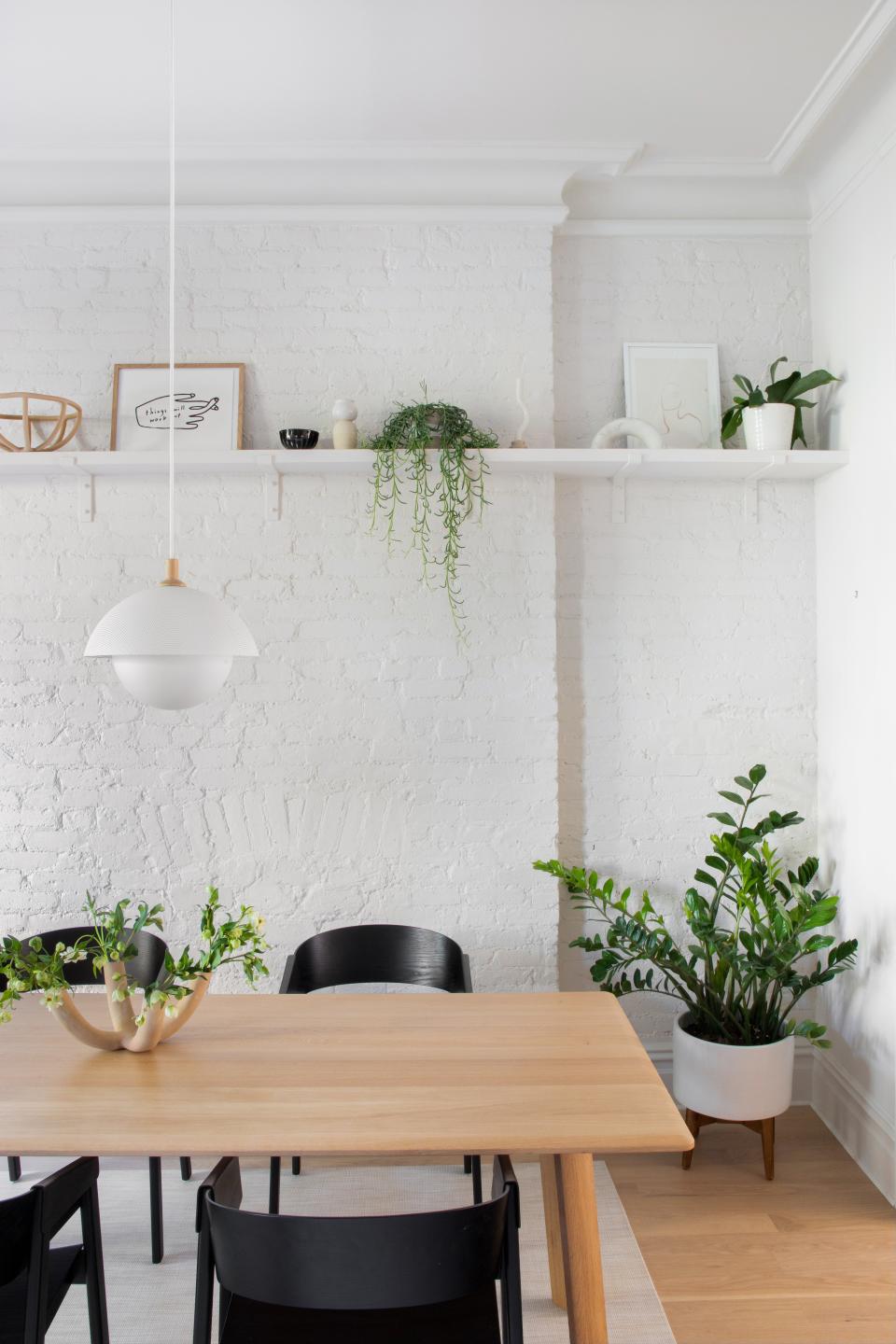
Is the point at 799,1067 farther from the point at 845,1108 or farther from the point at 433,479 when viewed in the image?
the point at 433,479

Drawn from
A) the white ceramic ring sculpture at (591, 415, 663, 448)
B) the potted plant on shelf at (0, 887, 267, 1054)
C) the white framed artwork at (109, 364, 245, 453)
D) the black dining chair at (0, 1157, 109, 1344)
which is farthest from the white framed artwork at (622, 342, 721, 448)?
the black dining chair at (0, 1157, 109, 1344)

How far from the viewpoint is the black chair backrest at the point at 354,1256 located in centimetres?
137

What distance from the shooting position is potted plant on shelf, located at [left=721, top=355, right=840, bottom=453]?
3104 millimetres

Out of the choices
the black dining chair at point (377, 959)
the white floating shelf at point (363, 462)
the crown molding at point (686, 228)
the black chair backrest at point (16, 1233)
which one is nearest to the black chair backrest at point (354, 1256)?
the black chair backrest at point (16, 1233)

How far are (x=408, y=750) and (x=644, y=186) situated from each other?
2.04 m

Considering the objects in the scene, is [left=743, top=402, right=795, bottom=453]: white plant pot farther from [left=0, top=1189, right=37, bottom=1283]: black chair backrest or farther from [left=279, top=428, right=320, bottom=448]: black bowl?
[left=0, top=1189, right=37, bottom=1283]: black chair backrest

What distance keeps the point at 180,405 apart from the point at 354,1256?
2649 millimetres

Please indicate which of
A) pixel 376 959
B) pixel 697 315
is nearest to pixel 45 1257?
pixel 376 959

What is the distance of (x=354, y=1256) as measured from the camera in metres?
1.37

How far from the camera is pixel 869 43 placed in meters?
2.47

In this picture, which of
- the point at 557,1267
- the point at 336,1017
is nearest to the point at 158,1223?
the point at 336,1017

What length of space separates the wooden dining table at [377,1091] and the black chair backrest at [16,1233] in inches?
3.9

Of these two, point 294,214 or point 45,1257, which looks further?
point 294,214

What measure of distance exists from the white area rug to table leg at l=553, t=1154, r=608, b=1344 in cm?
40
